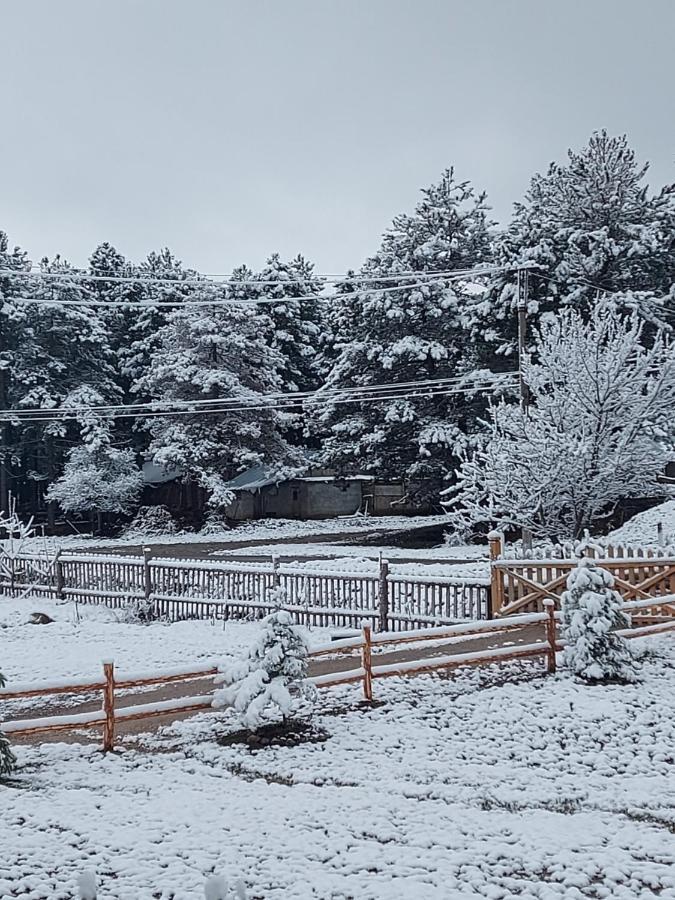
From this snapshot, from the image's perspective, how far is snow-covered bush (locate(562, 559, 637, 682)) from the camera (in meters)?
10.7

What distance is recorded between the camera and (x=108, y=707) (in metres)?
8.38

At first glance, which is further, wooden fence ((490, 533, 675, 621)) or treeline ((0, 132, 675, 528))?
treeline ((0, 132, 675, 528))

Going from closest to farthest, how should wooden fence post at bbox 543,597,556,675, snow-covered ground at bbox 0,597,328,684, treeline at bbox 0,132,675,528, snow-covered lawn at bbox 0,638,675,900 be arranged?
1. snow-covered lawn at bbox 0,638,675,900
2. wooden fence post at bbox 543,597,556,675
3. snow-covered ground at bbox 0,597,328,684
4. treeline at bbox 0,132,675,528

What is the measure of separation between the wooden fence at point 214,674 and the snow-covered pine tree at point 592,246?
863 inches

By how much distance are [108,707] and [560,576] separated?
8.85 metres

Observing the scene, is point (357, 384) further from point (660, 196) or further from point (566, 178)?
point (660, 196)

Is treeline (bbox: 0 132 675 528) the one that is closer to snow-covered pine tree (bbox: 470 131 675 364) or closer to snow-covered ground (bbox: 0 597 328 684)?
snow-covered pine tree (bbox: 470 131 675 364)

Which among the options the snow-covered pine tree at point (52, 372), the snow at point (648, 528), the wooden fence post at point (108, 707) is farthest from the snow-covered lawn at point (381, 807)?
the snow-covered pine tree at point (52, 372)

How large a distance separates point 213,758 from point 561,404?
14.4m

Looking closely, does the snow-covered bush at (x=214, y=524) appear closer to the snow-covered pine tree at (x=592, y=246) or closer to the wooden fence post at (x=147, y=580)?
the snow-covered pine tree at (x=592, y=246)

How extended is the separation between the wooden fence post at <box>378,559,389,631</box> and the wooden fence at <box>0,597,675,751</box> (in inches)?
90.4

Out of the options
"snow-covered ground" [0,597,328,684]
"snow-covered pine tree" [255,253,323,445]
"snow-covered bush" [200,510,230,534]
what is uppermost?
"snow-covered pine tree" [255,253,323,445]

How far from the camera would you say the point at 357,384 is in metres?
40.3

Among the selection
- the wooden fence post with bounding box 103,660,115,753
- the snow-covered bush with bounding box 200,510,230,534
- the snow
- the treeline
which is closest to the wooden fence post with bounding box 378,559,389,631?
the wooden fence post with bounding box 103,660,115,753
